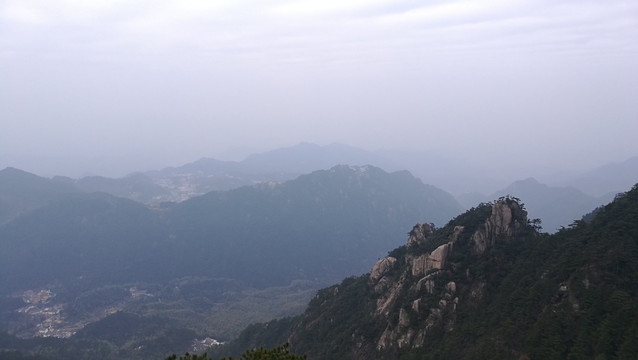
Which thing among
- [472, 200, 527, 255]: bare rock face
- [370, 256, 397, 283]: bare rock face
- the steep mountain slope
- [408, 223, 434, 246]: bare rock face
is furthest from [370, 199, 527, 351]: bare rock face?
[370, 256, 397, 283]: bare rock face

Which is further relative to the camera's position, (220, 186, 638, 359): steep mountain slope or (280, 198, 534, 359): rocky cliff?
(280, 198, 534, 359): rocky cliff

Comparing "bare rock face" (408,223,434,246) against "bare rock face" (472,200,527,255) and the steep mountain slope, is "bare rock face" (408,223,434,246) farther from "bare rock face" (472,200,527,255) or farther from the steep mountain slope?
"bare rock face" (472,200,527,255)

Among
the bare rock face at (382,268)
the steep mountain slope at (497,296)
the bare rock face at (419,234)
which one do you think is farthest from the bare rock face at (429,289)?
the bare rock face at (382,268)

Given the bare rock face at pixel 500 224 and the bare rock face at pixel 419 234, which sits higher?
the bare rock face at pixel 500 224

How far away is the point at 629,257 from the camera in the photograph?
5844 centimetres

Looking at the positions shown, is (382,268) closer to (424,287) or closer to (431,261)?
(431,261)

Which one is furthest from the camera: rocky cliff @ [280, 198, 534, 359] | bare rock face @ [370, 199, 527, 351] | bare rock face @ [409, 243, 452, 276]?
bare rock face @ [409, 243, 452, 276]

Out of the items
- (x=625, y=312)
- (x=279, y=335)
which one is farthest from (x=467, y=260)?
(x=279, y=335)

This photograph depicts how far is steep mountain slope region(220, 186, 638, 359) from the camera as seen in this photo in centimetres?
5391

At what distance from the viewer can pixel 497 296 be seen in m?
71.2

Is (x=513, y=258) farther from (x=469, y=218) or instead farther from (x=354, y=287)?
(x=354, y=287)

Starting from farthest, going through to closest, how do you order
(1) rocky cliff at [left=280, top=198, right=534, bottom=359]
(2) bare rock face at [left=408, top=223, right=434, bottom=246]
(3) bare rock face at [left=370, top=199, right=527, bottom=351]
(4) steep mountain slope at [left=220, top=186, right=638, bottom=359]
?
(2) bare rock face at [left=408, top=223, right=434, bottom=246], (1) rocky cliff at [left=280, top=198, right=534, bottom=359], (3) bare rock face at [left=370, top=199, right=527, bottom=351], (4) steep mountain slope at [left=220, top=186, right=638, bottom=359]

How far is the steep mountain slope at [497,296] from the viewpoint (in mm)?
53906

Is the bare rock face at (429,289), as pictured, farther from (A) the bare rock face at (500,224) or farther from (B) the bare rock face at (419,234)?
(B) the bare rock face at (419,234)
